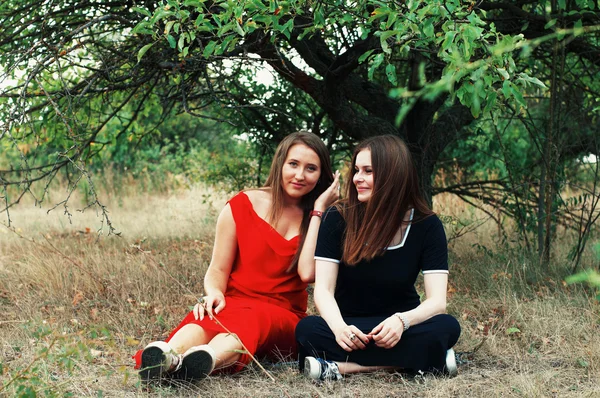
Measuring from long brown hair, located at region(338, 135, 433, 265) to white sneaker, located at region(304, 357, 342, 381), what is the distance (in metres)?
0.47

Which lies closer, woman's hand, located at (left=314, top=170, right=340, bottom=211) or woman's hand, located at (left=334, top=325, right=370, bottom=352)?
woman's hand, located at (left=334, top=325, right=370, bottom=352)

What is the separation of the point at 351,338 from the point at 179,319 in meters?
1.61

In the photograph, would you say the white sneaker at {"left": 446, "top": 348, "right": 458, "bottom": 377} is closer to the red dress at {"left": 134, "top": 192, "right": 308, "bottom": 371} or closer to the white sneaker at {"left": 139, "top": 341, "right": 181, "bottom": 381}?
the red dress at {"left": 134, "top": 192, "right": 308, "bottom": 371}

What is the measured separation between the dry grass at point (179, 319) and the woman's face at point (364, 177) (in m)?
0.84

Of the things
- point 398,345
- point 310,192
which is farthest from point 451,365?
point 310,192

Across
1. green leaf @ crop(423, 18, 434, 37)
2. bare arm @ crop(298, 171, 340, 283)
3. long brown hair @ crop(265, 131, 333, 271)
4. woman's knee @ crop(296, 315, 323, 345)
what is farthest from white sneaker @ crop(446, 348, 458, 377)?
green leaf @ crop(423, 18, 434, 37)

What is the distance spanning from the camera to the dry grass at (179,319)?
9.96ft

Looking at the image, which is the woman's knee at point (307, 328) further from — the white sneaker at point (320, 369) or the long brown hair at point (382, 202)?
the long brown hair at point (382, 202)

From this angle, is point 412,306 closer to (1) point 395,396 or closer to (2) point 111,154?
(1) point 395,396

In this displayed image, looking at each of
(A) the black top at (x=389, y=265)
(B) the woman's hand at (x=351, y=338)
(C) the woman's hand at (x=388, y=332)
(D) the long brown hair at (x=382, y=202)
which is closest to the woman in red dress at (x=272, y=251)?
(A) the black top at (x=389, y=265)

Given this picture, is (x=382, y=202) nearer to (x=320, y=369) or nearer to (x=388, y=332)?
(x=388, y=332)

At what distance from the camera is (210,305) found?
3.47 metres

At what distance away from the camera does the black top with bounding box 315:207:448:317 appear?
3324 millimetres

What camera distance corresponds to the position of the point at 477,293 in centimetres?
484
